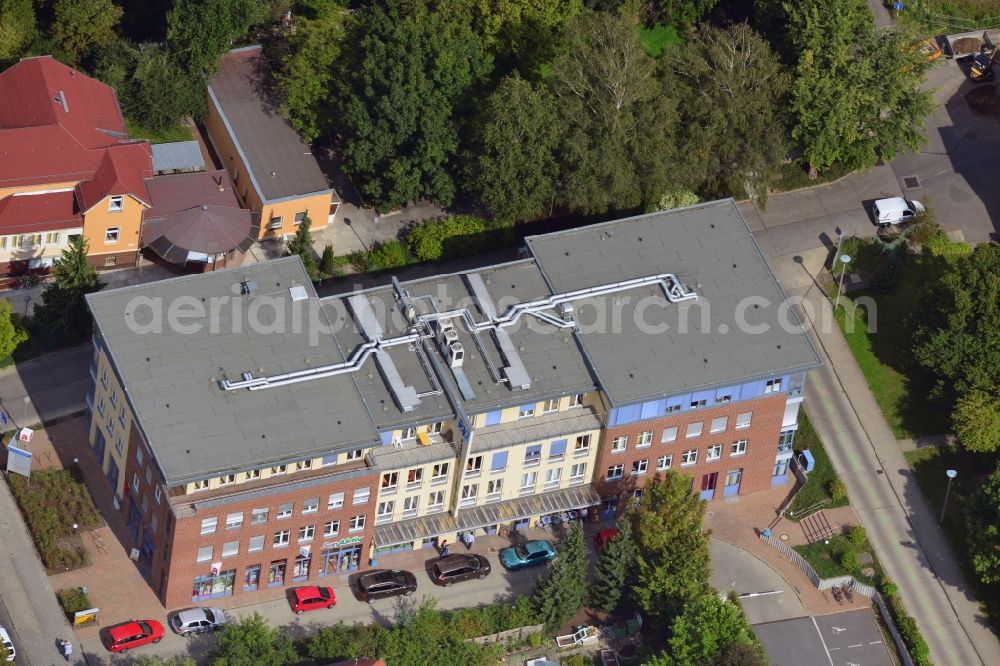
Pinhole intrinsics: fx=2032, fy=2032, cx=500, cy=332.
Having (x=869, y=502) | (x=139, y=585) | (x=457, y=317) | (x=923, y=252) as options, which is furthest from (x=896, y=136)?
(x=139, y=585)

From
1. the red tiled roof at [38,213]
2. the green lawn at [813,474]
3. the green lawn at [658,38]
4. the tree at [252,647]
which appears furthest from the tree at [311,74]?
the tree at [252,647]

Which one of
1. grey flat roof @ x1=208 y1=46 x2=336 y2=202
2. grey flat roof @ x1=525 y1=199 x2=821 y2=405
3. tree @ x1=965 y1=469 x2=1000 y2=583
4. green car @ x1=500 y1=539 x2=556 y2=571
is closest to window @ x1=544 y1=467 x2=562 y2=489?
green car @ x1=500 y1=539 x2=556 y2=571

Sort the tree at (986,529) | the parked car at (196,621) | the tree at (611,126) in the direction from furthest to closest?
1. the tree at (611,126)
2. the tree at (986,529)
3. the parked car at (196,621)

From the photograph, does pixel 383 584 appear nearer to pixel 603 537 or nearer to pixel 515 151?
pixel 603 537

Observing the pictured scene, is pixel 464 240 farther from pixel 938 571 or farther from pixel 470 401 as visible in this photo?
pixel 938 571

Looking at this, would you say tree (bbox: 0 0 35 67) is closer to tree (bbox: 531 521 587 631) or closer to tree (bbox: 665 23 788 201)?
tree (bbox: 665 23 788 201)

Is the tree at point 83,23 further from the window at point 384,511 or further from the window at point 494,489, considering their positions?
→ the window at point 494,489

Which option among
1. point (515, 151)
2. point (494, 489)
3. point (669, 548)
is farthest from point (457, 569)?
point (515, 151)
